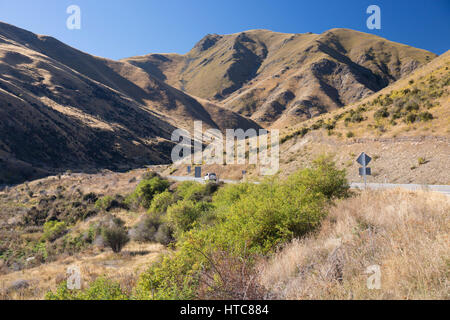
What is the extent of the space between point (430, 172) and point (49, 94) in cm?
8902

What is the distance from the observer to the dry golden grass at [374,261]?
3512mm

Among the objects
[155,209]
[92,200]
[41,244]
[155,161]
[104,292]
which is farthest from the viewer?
[155,161]

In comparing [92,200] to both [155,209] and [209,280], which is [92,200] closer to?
[155,209]

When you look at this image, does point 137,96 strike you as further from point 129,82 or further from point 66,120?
point 66,120

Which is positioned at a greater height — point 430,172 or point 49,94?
point 49,94

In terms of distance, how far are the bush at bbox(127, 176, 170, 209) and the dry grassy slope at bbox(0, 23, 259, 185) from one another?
92.0ft

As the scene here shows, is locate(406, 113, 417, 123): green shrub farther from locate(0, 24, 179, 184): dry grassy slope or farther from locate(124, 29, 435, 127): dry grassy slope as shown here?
locate(124, 29, 435, 127): dry grassy slope

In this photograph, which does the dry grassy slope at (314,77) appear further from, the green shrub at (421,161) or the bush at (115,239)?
the bush at (115,239)

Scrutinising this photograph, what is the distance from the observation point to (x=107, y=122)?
77.2m

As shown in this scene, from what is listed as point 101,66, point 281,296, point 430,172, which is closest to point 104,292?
point 281,296

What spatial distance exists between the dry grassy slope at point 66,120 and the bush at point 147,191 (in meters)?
28.0

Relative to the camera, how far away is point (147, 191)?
28.7 meters

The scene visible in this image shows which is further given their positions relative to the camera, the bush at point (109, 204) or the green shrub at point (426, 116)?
the bush at point (109, 204)

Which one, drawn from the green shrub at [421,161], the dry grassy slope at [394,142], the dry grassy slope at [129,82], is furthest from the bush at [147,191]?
the dry grassy slope at [129,82]
